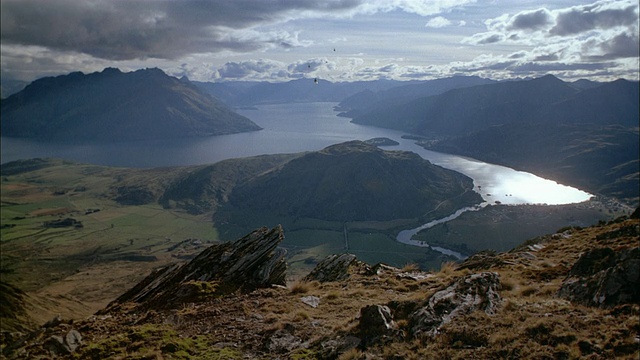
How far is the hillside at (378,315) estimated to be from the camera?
12203 millimetres

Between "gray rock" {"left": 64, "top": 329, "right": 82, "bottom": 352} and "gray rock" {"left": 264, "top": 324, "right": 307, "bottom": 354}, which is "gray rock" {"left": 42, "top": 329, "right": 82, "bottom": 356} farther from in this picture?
"gray rock" {"left": 264, "top": 324, "right": 307, "bottom": 354}

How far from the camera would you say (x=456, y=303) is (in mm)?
15320

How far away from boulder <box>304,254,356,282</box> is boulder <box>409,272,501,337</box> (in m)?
11.6

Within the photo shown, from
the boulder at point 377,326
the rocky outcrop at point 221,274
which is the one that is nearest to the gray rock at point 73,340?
the rocky outcrop at point 221,274

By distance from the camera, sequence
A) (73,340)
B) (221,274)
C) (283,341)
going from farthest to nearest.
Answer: (221,274) < (73,340) < (283,341)

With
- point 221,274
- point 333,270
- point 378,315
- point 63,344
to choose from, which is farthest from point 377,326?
point 333,270

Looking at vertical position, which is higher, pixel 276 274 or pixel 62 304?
pixel 276 274

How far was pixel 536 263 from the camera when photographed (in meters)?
24.2

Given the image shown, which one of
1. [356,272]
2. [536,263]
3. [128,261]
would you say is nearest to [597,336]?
[536,263]

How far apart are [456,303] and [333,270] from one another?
1466 cm

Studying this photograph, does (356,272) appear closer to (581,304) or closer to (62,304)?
(581,304)

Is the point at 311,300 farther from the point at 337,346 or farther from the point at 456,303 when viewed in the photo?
the point at 456,303

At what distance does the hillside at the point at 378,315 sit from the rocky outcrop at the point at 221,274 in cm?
10

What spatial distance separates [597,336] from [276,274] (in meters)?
18.3
